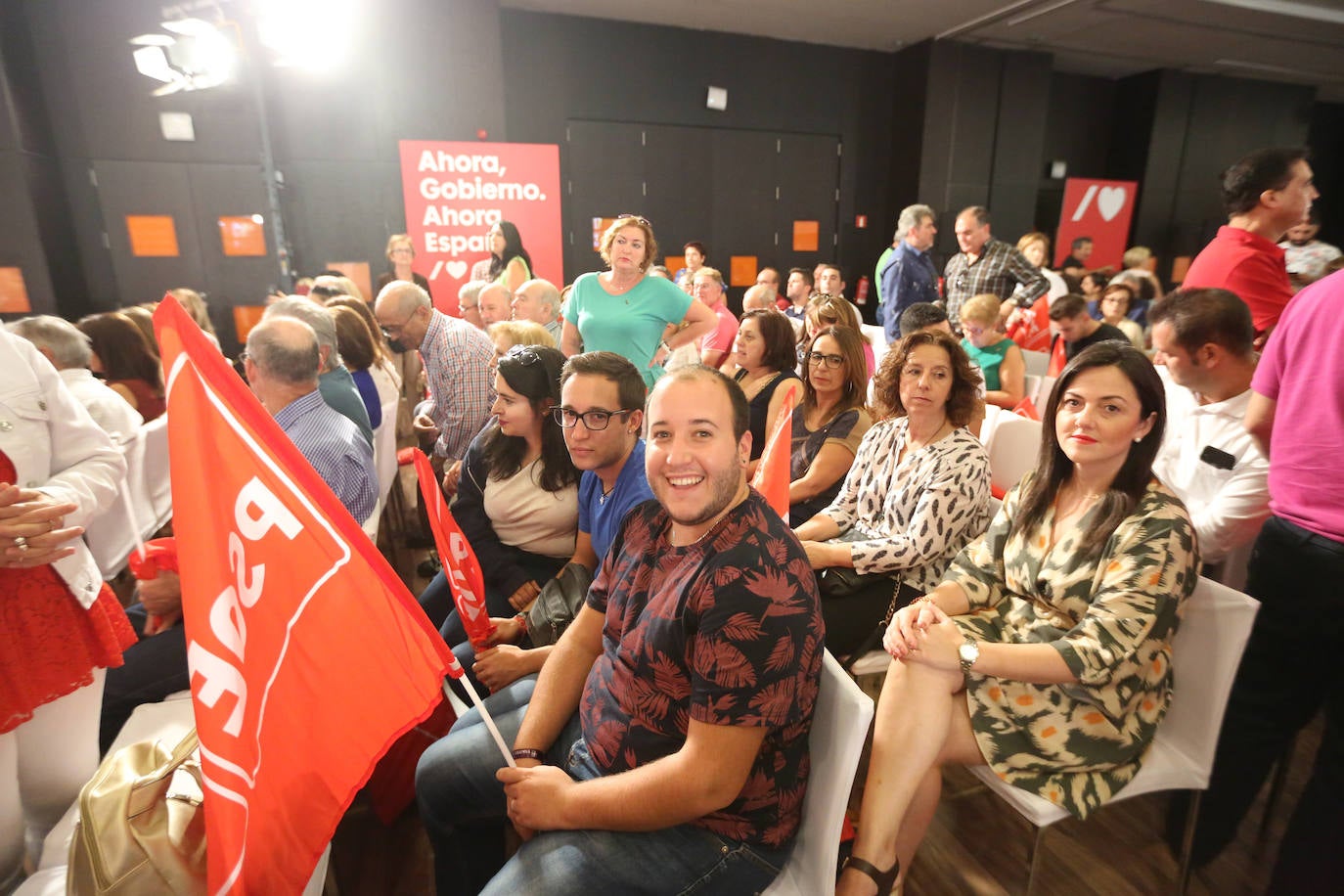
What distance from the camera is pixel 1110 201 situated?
9.41 metres

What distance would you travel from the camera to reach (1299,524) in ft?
5.33

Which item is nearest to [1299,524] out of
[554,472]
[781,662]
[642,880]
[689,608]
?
[781,662]

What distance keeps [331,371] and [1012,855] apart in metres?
2.84

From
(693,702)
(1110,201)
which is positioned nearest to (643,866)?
(693,702)

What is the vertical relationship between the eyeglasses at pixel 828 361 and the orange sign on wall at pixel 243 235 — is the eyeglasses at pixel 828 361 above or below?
below

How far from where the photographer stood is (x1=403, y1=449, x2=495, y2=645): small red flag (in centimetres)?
162

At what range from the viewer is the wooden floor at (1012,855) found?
182 cm

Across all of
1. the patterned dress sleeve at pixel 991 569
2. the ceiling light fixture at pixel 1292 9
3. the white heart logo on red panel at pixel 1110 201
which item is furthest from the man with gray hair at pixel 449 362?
the white heart logo on red panel at pixel 1110 201

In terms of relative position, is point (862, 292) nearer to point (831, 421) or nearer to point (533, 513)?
point (831, 421)

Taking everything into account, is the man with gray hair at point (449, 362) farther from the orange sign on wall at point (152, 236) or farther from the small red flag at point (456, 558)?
the orange sign on wall at point (152, 236)

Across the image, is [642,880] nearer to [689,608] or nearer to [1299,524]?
[689,608]

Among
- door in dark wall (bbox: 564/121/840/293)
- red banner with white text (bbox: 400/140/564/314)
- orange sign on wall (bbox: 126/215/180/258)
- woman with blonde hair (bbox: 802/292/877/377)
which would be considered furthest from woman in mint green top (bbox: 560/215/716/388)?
orange sign on wall (bbox: 126/215/180/258)

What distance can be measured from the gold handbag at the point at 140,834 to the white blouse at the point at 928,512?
169 cm

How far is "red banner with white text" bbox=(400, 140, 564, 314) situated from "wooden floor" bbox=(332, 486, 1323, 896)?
525cm
